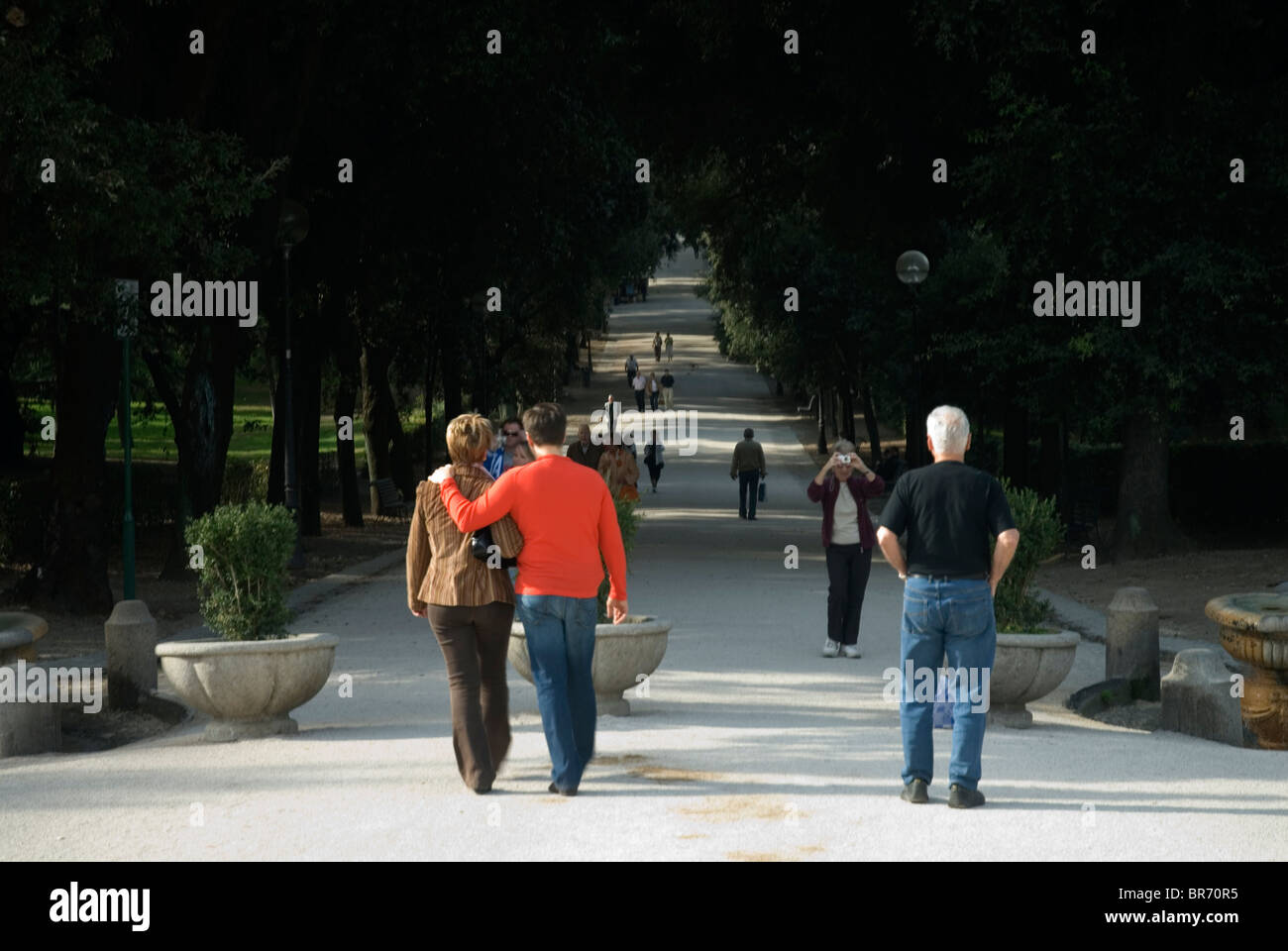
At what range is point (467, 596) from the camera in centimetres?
853

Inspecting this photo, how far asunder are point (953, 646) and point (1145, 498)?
1715 cm

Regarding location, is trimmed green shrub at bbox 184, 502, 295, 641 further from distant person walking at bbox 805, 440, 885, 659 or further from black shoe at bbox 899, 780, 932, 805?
distant person walking at bbox 805, 440, 885, 659

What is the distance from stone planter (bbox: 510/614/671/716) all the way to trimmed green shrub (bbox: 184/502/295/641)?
149 centimetres

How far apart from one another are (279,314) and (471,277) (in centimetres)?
367

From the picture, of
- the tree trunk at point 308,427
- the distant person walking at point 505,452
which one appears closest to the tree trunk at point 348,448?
the tree trunk at point 308,427

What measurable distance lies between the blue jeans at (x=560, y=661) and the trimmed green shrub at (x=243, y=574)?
2860 mm

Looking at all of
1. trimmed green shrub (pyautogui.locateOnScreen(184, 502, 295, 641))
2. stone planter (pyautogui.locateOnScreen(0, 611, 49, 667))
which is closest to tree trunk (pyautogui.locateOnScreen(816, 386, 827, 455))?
stone planter (pyautogui.locateOnScreen(0, 611, 49, 667))

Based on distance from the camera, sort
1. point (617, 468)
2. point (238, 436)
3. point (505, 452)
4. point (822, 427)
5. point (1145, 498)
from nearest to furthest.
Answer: point (505, 452), point (617, 468), point (1145, 498), point (822, 427), point (238, 436)

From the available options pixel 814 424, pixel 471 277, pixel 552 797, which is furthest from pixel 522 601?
pixel 814 424

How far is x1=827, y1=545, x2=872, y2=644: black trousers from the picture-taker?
1465 cm

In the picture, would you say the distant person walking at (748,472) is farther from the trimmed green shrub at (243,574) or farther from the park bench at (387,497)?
the trimmed green shrub at (243,574)

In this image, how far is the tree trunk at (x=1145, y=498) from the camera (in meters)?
24.1

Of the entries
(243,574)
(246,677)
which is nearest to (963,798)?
(246,677)

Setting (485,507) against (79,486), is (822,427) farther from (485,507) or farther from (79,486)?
(485,507)
